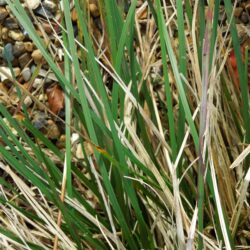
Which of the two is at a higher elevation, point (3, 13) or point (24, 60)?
point (3, 13)

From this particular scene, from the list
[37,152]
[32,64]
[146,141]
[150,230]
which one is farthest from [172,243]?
[32,64]

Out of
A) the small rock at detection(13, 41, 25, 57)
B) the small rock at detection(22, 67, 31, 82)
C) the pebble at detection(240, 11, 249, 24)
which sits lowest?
the pebble at detection(240, 11, 249, 24)

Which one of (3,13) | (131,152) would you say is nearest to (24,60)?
(3,13)

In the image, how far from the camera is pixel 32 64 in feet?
5.55

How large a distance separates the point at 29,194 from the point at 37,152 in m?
0.08

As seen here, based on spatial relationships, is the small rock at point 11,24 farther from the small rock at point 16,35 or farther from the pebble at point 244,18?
the pebble at point 244,18

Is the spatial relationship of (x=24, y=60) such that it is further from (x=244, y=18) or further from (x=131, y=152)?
(x=131, y=152)

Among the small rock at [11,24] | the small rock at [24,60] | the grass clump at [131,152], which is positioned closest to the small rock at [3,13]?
the small rock at [11,24]

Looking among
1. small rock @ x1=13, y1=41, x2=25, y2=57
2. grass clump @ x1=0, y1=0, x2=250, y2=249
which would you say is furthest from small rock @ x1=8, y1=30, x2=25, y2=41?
grass clump @ x1=0, y1=0, x2=250, y2=249

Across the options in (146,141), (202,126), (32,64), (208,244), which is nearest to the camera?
(202,126)

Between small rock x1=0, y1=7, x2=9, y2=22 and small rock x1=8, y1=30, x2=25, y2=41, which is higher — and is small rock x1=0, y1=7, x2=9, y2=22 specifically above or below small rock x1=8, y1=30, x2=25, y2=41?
above

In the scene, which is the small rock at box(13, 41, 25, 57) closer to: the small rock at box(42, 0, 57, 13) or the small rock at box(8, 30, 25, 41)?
the small rock at box(8, 30, 25, 41)

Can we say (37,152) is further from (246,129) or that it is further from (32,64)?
(32,64)

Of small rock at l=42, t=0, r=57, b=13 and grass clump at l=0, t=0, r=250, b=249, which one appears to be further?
small rock at l=42, t=0, r=57, b=13
